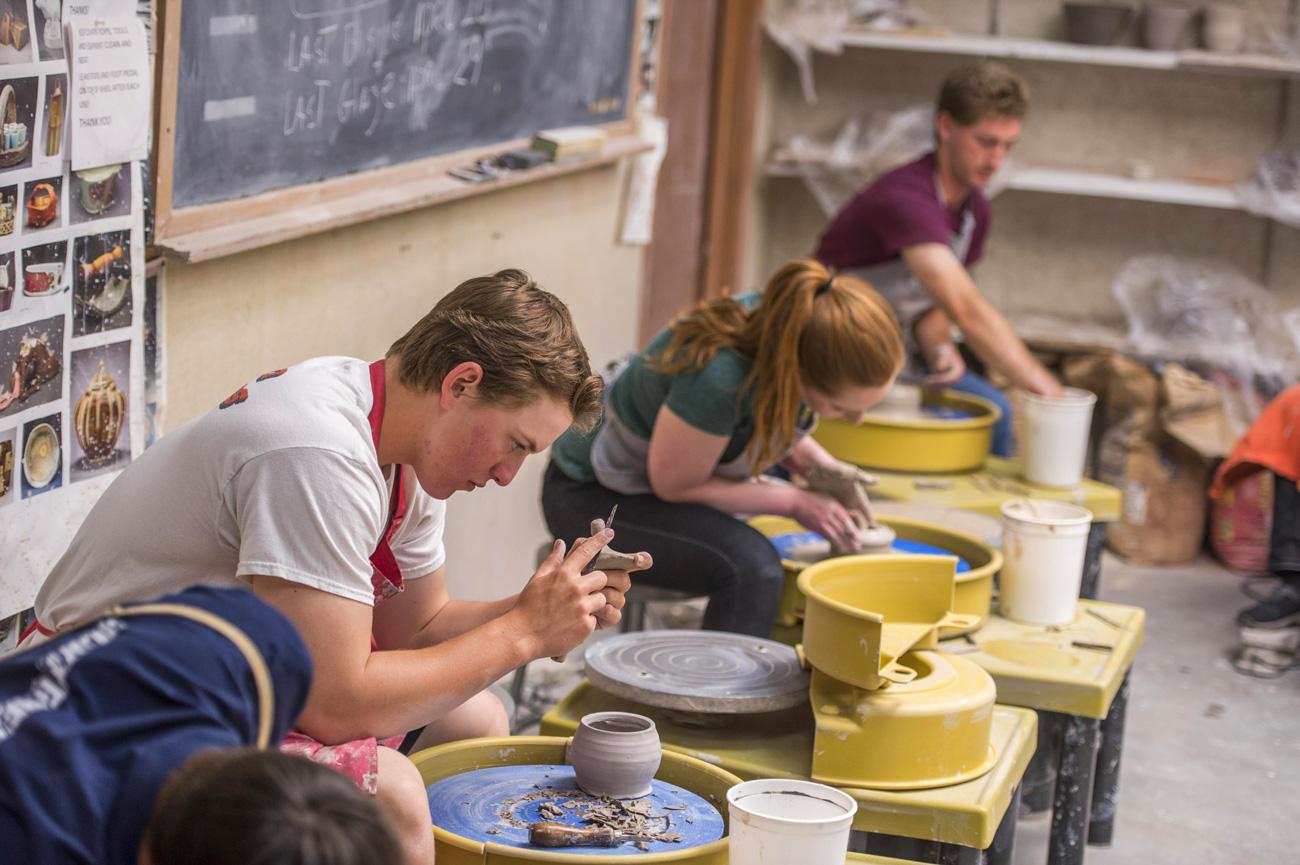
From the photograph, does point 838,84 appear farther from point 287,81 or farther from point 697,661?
point 697,661

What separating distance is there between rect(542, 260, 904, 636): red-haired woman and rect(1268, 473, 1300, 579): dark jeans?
1819 millimetres

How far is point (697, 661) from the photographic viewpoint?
1.95m

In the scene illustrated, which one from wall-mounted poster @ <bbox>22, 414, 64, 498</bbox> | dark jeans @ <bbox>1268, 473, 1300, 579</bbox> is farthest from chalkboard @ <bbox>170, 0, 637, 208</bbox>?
dark jeans @ <bbox>1268, 473, 1300, 579</bbox>

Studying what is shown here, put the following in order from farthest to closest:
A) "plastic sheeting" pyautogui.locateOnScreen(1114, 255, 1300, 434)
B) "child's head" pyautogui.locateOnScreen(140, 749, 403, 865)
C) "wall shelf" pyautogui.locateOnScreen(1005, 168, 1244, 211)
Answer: "wall shelf" pyautogui.locateOnScreen(1005, 168, 1244, 211) → "plastic sheeting" pyautogui.locateOnScreen(1114, 255, 1300, 434) → "child's head" pyautogui.locateOnScreen(140, 749, 403, 865)

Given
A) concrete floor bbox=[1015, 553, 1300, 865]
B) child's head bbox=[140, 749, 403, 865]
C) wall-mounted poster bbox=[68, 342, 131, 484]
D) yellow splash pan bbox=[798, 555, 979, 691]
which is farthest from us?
concrete floor bbox=[1015, 553, 1300, 865]

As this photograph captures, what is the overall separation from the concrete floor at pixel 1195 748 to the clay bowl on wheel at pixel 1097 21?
2.11 meters

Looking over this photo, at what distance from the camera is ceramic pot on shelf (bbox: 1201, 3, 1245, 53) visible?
4.81 metres

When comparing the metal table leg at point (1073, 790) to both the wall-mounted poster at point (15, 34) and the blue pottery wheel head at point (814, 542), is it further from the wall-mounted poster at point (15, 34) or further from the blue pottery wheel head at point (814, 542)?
the wall-mounted poster at point (15, 34)

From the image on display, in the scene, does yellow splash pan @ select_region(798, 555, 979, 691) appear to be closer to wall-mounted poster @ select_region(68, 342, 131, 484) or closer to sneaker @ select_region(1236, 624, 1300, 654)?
wall-mounted poster @ select_region(68, 342, 131, 484)

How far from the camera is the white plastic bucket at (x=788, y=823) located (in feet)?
4.44

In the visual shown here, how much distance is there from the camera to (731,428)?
2451 millimetres

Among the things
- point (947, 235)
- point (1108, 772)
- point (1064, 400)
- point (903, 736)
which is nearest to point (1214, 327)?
point (947, 235)

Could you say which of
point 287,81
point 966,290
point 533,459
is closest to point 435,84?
point 287,81

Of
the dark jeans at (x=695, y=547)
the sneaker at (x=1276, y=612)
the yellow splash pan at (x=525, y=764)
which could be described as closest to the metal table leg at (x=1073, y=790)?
the dark jeans at (x=695, y=547)
